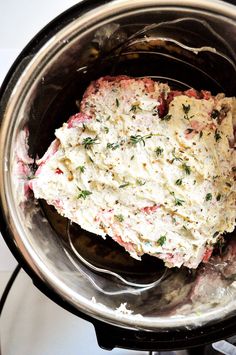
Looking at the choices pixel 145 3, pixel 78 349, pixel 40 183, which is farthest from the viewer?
pixel 78 349

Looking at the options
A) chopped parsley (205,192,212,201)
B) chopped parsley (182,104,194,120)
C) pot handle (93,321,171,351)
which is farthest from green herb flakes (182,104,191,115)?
pot handle (93,321,171,351)

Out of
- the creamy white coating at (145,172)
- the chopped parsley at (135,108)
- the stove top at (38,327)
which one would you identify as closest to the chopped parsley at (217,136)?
the creamy white coating at (145,172)

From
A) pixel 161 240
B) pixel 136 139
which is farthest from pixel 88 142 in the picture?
pixel 161 240

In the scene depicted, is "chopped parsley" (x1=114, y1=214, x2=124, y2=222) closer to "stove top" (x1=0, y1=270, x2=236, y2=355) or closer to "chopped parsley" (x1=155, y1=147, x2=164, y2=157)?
"chopped parsley" (x1=155, y1=147, x2=164, y2=157)

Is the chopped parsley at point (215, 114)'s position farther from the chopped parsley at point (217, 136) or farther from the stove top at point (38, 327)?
the stove top at point (38, 327)

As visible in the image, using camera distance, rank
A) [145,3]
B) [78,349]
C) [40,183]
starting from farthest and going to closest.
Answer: [78,349] → [40,183] → [145,3]

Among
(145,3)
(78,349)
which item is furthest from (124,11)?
(78,349)

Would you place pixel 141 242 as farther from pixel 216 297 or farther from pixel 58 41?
pixel 58 41
